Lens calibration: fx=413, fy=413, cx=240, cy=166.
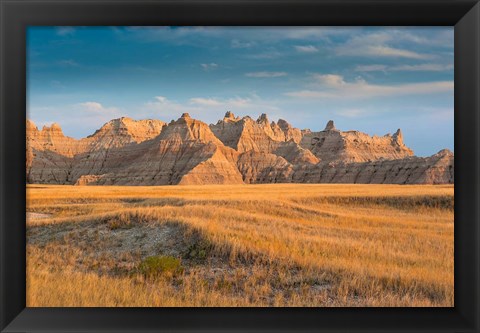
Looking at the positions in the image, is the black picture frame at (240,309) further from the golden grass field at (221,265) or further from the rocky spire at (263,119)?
the rocky spire at (263,119)

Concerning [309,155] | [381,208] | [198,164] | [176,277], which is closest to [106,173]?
[198,164]

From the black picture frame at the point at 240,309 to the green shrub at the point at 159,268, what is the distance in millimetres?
3194

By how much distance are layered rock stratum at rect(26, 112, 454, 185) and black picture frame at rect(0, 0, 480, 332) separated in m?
68.6

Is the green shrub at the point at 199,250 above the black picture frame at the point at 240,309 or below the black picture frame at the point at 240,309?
below

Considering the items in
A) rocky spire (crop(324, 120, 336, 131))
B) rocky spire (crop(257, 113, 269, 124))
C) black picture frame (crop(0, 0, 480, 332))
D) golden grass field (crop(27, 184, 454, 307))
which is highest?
rocky spire (crop(257, 113, 269, 124))

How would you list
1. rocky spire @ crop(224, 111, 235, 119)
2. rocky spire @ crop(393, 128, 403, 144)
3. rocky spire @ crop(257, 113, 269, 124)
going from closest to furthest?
rocky spire @ crop(393, 128, 403, 144)
rocky spire @ crop(224, 111, 235, 119)
rocky spire @ crop(257, 113, 269, 124)

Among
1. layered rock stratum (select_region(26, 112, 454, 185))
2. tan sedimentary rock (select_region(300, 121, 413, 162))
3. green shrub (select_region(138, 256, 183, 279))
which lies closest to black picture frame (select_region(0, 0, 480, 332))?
green shrub (select_region(138, 256, 183, 279))

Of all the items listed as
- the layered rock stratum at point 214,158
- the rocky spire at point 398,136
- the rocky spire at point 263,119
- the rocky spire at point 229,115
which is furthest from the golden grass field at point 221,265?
the rocky spire at point 263,119

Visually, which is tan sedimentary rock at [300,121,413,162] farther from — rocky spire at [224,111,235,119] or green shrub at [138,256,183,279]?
green shrub at [138,256,183,279]

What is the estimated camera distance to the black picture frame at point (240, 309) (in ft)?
10.6

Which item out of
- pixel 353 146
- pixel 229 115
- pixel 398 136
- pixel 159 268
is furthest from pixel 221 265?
pixel 229 115

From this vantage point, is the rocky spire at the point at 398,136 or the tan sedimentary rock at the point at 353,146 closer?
the tan sedimentary rock at the point at 353,146

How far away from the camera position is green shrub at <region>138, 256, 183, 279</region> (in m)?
6.59
